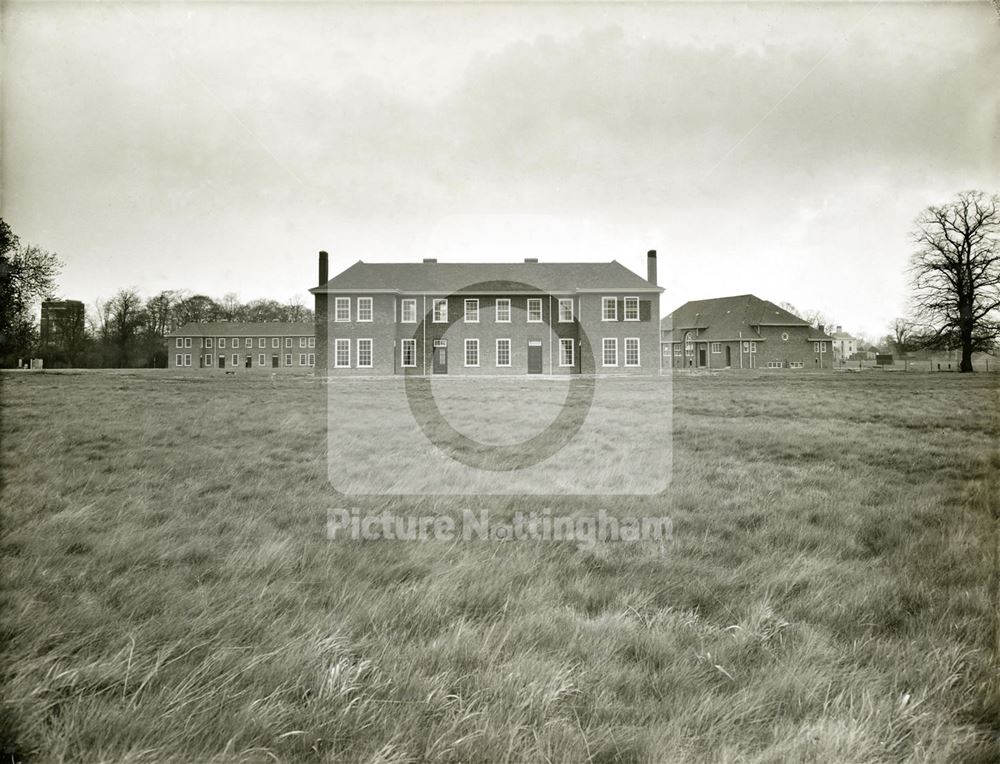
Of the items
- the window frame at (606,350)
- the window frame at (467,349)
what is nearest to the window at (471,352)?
the window frame at (467,349)

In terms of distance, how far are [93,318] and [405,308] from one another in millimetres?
28857

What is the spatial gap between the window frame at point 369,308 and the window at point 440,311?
4.46 metres

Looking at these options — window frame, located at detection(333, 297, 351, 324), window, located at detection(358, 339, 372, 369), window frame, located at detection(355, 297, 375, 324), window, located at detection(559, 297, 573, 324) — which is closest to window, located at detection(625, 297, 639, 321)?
window, located at detection(559, 297, 573, 324)

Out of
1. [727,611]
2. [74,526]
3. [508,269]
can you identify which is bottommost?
[727,611]

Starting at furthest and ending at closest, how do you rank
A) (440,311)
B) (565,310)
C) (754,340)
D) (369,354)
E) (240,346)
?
(754,340) < (565,310) < (440,311) < (369,354) < (240,346)

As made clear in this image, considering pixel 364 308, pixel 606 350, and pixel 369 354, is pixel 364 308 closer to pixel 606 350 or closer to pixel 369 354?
pixel 369 354

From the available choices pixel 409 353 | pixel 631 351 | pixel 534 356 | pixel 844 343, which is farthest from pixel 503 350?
pixel 844 343

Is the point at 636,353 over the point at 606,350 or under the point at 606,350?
under

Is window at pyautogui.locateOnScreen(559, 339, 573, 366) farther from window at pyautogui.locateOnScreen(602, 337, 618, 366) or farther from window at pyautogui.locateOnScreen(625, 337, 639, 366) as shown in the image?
window at pyautogui.locateOnScreen(625, 337, 639, 366)

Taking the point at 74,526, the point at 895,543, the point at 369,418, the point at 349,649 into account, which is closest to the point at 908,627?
the point at 895,543

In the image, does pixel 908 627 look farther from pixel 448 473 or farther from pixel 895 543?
pixel 448 473

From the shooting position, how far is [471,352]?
34594 mm

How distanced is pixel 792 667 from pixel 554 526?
207 centimetres

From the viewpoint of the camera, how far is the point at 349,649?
2098 millimetres
